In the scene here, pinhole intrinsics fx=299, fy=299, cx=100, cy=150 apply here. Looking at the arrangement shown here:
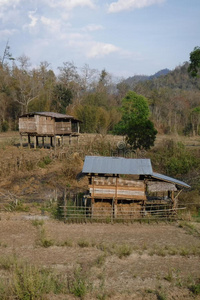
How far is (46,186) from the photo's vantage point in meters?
19.3

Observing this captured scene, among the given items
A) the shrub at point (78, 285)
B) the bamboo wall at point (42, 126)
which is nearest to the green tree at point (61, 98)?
the bamboo wall at point (42, 126)

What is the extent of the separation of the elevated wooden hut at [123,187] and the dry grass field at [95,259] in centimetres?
76

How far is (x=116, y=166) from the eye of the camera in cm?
1388

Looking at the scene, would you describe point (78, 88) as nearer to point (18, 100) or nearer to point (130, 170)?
point (18, 100)

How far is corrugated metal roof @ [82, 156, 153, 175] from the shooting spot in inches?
531

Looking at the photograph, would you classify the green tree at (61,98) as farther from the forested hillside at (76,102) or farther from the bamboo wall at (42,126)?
the bamboo wall at (42,126)

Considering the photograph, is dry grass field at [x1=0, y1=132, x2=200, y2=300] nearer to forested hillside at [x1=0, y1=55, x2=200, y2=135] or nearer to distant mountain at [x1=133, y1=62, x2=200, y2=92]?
forested hillside at [x1=0, y1=55, x2=200, y2=135]

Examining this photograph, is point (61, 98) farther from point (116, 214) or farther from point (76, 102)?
point (116, 214)

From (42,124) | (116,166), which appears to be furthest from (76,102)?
(116,166)

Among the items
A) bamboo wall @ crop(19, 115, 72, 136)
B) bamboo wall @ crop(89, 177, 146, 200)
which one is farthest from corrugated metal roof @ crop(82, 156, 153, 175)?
bamboo wall @ crop(19, 115, 72, 136)

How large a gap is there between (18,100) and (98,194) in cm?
3576

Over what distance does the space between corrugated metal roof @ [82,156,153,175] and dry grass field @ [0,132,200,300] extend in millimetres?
2426

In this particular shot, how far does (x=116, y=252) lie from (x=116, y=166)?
4.33 metres

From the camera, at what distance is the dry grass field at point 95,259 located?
26.3 ft
